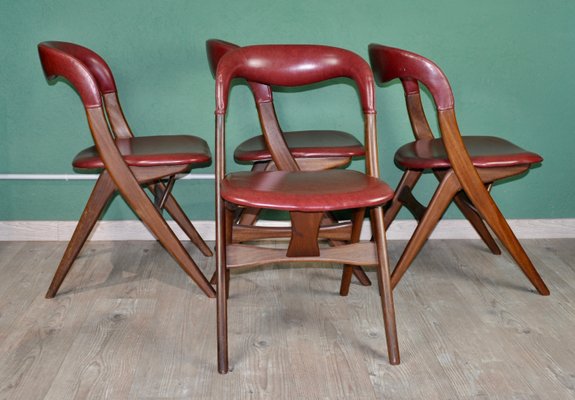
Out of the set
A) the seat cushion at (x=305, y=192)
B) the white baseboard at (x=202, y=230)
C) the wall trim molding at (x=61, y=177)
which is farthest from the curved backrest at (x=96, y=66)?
the seat cushion at (x=305, y=192)

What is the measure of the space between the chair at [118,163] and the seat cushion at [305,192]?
0.45 metres

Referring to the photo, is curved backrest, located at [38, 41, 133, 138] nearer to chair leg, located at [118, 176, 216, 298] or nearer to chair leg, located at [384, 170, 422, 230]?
chair leg, located at [118, 176, 216, 298]

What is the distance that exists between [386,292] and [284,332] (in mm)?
414

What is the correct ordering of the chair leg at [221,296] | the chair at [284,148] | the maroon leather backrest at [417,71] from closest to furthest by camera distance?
the chair leg at [221,296], the maroon leather backrest at [417,71], the chair at [284,148]

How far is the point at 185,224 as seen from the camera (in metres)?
3.50

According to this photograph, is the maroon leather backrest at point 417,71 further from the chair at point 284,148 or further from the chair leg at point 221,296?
the chair leg at point 221,296

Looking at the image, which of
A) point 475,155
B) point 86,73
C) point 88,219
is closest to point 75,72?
point 86,73

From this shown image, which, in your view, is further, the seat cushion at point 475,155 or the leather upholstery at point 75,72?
the seat cushion at point 475,155

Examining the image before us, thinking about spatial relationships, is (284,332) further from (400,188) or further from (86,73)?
(86,73)

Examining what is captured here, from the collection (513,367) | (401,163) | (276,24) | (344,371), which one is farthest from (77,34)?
(513,367)

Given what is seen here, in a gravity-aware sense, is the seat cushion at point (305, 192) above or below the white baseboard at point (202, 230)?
above

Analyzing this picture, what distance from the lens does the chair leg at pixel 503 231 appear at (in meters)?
3.00

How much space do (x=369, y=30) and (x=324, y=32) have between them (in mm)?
200

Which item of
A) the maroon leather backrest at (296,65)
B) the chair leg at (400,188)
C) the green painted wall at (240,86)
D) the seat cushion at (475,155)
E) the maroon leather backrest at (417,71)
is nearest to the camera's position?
the maroon leather backrest at (296,65)
